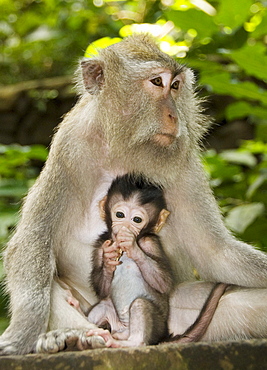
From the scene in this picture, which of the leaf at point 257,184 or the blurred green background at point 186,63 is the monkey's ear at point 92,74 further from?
the leaf at point 257,184

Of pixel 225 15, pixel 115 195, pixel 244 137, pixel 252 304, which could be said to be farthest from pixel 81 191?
pixel 244 137

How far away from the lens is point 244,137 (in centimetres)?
1218

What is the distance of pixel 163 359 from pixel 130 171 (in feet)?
4.65

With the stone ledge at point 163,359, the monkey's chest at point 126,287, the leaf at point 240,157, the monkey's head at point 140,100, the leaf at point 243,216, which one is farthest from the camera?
the leaf at point 240,157

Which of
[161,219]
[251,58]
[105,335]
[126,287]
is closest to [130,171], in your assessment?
[161,219]

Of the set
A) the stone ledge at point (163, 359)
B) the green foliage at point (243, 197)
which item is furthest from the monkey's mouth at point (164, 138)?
the green foliage at point (243, 197)

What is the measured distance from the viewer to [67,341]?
10.3 ft

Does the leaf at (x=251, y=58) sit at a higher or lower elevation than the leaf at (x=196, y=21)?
lower

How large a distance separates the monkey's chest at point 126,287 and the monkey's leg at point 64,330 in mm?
245

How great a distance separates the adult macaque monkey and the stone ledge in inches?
25.0

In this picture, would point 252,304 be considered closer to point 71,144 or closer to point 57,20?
point 71,144

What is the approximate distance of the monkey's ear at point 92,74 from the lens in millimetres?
3879

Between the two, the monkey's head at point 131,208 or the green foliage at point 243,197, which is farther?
the green foliage at point 243,197

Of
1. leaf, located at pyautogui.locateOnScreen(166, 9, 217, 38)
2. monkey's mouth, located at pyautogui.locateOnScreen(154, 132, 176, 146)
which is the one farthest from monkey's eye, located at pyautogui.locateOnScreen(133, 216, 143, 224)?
leaf, located at pyautogui.locateOnScreen(166, 9, 217, 38)
